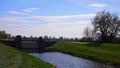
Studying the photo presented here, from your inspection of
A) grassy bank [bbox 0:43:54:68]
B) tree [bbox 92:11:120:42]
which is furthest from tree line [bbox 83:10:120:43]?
grassy bank [bbox 0:43:54:68]

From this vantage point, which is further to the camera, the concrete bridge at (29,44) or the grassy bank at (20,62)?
the concrete bridge at (29,44)

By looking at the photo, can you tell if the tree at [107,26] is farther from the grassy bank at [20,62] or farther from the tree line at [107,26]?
the grassy bank at [20,62]

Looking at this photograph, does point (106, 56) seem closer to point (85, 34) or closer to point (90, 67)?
point (90, 67)

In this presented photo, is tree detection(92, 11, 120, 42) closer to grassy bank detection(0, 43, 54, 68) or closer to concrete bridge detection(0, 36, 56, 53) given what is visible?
concrete bridge detection(0, 36, 56, 53)

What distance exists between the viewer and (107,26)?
307 feet

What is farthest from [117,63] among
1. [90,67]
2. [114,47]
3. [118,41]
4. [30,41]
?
[30,41]

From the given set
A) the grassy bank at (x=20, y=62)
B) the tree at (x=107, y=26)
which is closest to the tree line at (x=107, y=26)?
the tree at (x=107, y=26)

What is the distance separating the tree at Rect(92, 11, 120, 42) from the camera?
93562mm

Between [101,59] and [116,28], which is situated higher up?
[116,28]

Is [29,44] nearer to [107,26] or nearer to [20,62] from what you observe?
[107,26]

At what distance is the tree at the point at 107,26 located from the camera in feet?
307

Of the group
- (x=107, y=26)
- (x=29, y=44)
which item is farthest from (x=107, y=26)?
(x=29, y=44)

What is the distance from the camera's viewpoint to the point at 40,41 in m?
114

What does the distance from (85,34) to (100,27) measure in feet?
103
